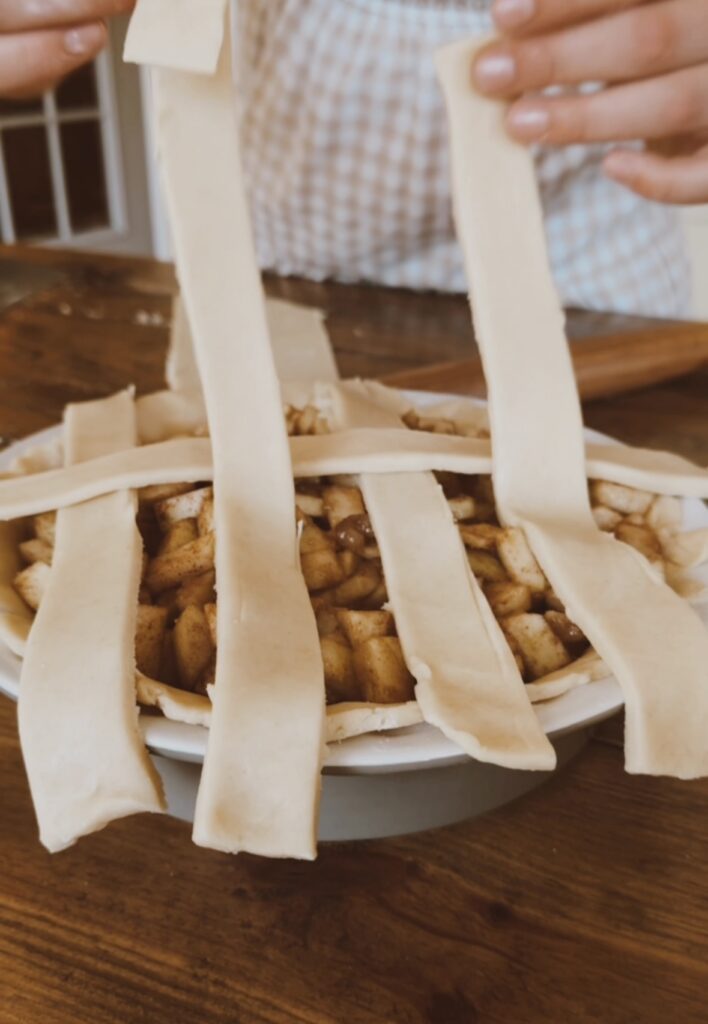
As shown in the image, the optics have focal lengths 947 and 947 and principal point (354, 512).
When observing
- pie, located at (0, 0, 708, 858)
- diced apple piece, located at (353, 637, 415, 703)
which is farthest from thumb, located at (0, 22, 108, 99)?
diced apple piece, located at (353, 637, 415, 703)

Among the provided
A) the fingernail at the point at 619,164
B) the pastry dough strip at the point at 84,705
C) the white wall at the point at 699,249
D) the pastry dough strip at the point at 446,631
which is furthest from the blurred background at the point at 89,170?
the pastry dough strip at the point at 84,705

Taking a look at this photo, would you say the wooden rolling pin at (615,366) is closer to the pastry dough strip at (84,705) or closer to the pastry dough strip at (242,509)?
the pastry dough strip at (242,509)

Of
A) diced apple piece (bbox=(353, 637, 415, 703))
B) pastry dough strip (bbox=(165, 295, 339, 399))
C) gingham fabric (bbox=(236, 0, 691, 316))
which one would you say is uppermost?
gingham fabric (bbox=(236, 0, 691, 316))

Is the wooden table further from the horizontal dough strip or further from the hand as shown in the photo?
the hand

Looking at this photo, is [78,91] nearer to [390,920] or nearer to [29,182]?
[29,182]

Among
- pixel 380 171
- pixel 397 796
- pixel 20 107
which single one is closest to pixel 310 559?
pixel 397 796

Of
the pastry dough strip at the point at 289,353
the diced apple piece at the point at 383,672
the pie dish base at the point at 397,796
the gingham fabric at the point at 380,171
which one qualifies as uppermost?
the gingham fabric at the point at 380,171

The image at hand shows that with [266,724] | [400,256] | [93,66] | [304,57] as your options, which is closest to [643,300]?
[400,256]
